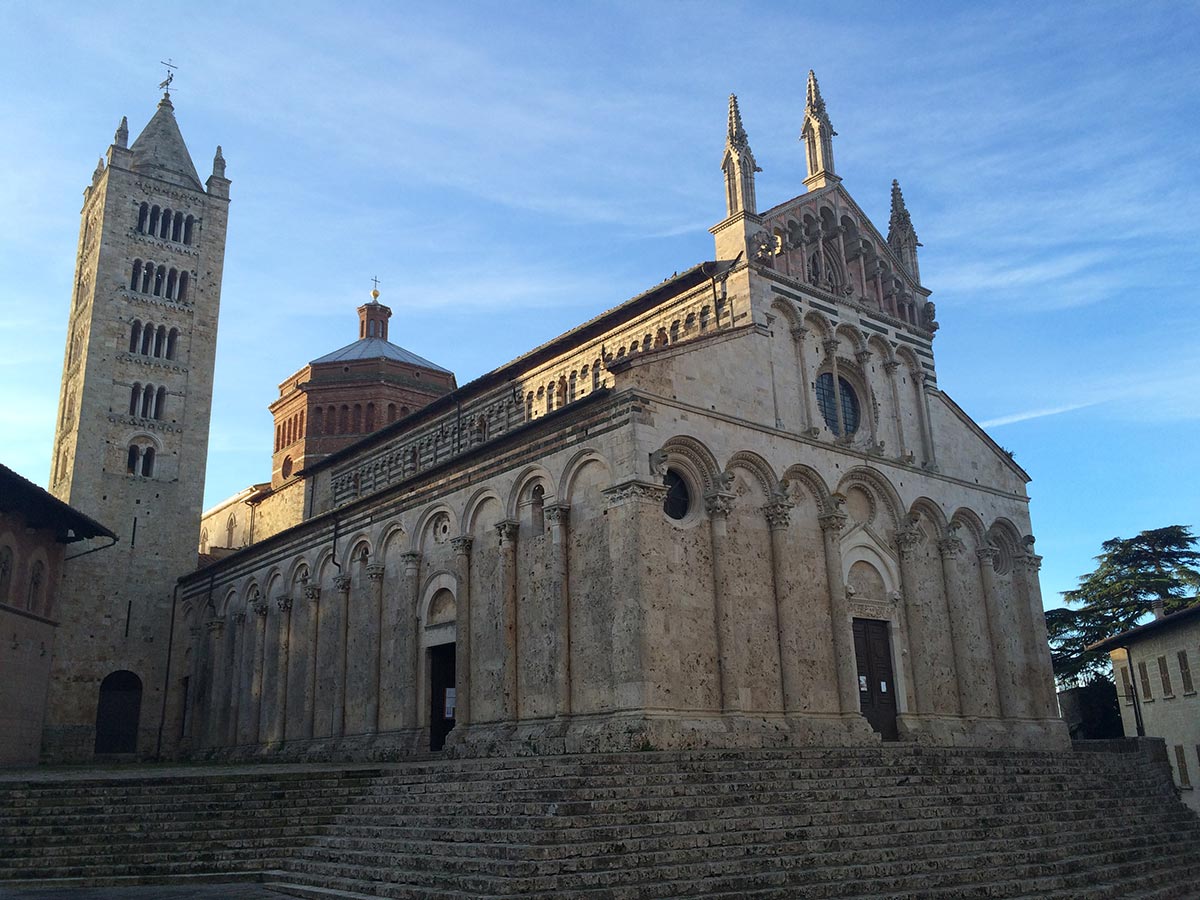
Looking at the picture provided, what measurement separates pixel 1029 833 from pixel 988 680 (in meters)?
10.7

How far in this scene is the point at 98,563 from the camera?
36656mm

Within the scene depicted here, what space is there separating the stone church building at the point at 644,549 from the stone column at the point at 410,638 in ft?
0.29

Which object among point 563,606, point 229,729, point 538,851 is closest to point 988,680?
point 563,606

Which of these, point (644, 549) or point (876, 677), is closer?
point (644, 549)

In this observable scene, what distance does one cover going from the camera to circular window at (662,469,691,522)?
21094 mm

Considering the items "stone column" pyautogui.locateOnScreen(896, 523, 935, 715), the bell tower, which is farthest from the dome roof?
"stone column" pyautogui.locateOnScreen(896, 523, 935, 715)

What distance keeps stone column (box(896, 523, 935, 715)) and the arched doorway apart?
27.5 m

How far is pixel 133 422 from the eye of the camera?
38.1m

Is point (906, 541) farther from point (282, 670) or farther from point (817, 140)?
point (282, 670)

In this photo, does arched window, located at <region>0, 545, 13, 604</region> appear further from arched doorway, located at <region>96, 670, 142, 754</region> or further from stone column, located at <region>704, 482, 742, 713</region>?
stone column, located at <region>704, 482, 742, 713</region>

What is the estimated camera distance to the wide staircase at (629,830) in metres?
12.6

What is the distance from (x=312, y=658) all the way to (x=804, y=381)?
1629 centimetres

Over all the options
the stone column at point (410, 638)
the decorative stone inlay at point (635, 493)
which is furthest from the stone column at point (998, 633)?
the stone column at point (410, 638)

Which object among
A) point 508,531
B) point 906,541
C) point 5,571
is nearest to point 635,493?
point 508,531
